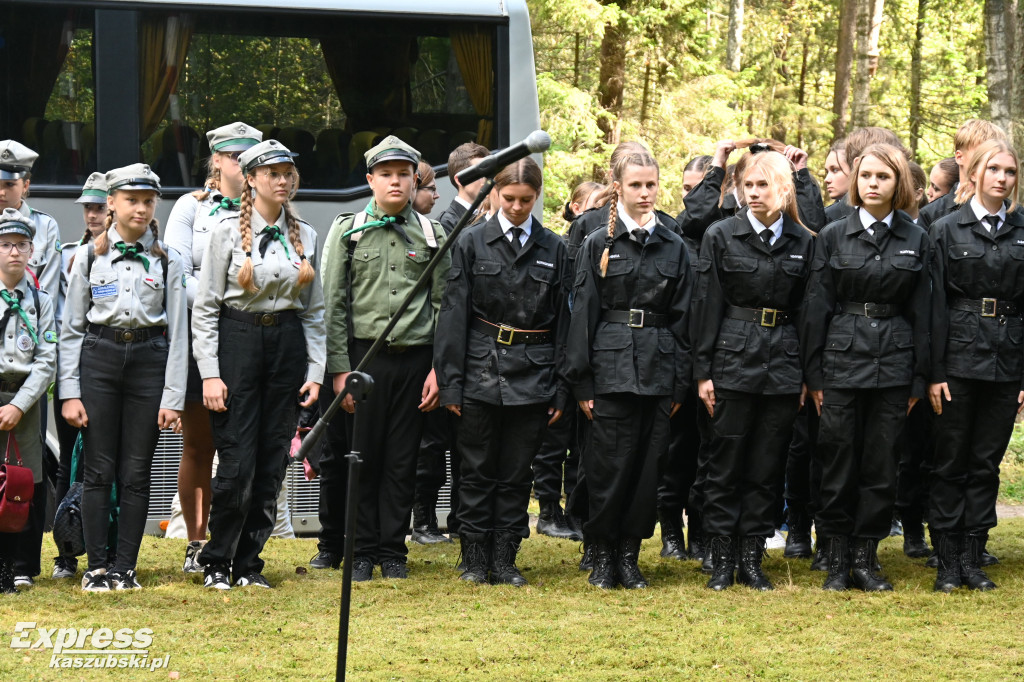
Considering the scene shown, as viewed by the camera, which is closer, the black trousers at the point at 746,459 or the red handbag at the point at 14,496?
the red handbag at the point at 14,496

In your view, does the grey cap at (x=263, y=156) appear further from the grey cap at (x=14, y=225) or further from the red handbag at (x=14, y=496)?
the red handbag at (x=14, y=496)

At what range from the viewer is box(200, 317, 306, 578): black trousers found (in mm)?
5770

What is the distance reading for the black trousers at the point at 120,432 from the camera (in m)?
5.73

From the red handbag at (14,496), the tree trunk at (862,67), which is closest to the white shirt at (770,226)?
the red handbag at (14,496)

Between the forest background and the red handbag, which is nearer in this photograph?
the red handbag

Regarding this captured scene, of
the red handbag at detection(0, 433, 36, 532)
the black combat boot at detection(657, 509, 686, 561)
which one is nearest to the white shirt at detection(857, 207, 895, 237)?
the black combat boot at detection(657, 509, 686, 561)

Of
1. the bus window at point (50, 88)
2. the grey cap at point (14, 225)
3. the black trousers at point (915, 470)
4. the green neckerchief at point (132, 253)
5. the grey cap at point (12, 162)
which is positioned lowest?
the black trousers at point (915, 470)

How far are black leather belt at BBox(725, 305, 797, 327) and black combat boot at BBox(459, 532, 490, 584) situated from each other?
66.3 inches

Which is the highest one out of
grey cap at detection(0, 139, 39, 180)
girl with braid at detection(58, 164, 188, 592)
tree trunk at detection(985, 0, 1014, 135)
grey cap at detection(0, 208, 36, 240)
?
tree trunk at detection(985, 0, 1014, 135)

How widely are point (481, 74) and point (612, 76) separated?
12.3m

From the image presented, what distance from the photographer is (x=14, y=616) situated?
530 centimetres

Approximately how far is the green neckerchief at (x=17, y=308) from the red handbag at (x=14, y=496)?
0.60 meters

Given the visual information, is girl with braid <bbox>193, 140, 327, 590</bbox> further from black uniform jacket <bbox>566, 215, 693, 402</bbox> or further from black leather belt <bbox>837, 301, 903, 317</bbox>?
black leather belt <bbox>837, 301, 903, 317</bbox>

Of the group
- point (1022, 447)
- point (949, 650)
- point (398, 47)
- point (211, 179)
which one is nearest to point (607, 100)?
point (1022, 447)
